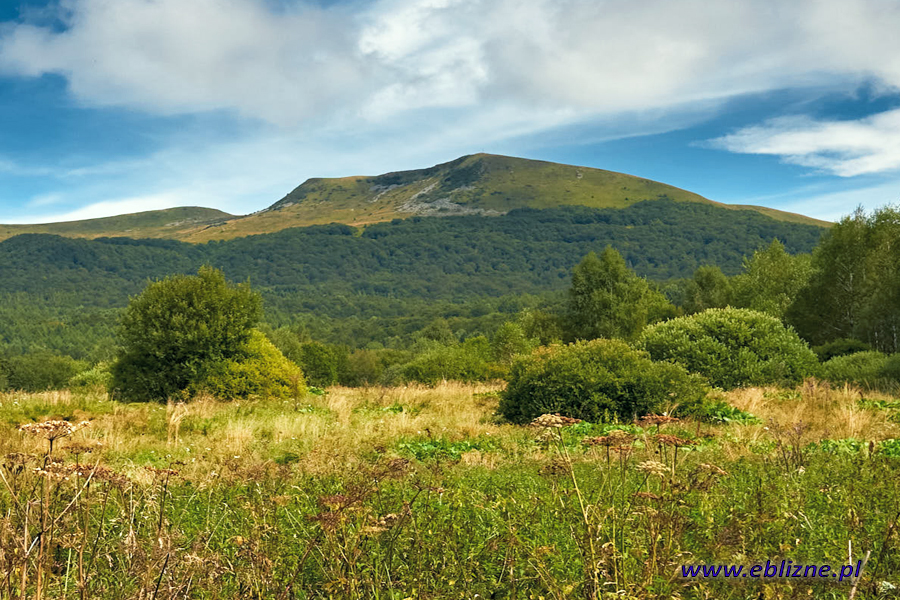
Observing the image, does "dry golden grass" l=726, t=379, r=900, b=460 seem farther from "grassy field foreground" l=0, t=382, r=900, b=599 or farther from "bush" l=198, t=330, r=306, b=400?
"bush" l=198, t=330, r=306, b=400

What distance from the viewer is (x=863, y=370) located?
63.2 feet

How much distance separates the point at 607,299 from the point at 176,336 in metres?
38.9

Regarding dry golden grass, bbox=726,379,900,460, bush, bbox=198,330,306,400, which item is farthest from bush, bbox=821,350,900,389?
bush, bbox=198,330,306,400

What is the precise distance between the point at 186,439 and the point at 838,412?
38.9 feet

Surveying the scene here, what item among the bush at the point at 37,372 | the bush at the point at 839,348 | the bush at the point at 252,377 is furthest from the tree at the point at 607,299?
the bush at the point at 37,372

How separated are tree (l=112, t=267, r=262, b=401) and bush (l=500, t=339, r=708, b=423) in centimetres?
1027

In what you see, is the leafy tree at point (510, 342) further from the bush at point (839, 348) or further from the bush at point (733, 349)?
the bush at point (733, 349)

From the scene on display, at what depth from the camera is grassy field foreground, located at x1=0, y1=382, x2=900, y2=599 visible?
3.43 meters

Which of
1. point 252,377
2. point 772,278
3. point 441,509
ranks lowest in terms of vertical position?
Answer: point 252,377

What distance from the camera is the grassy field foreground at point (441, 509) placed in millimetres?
3430

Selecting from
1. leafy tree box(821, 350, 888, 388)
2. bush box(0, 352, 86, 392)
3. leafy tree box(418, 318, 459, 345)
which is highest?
leafy tree box(821, 350, 888, 388)

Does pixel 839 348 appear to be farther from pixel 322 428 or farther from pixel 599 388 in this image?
pixel 322 428

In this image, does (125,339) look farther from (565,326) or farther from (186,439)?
(565,326)

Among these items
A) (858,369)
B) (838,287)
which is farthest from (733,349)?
(838,287)
